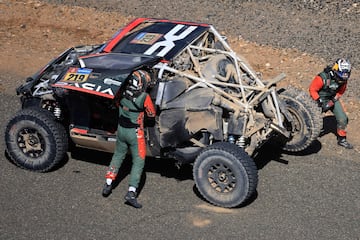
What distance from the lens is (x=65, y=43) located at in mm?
14539

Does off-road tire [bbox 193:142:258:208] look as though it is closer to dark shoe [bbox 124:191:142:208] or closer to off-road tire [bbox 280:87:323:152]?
dark shoe [bbox 124:191:142:208]

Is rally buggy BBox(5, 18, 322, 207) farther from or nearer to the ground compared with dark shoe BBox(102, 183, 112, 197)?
farther from the ground

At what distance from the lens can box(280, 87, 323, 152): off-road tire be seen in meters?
9.16

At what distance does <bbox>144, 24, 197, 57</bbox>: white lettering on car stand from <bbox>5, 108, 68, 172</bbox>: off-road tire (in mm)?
1681

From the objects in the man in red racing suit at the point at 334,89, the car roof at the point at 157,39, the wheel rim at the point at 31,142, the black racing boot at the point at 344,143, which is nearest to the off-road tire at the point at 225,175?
the car roof at the point at 157,39

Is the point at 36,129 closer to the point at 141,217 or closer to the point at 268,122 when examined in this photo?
the point at 141,217

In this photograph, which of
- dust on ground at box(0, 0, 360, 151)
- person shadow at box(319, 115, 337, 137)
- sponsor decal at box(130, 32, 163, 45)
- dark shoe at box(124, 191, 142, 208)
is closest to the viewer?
dark shoe at box(124, 191, 142, 208)

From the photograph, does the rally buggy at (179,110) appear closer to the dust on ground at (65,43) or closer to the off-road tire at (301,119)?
the off-road tire at (301,119)

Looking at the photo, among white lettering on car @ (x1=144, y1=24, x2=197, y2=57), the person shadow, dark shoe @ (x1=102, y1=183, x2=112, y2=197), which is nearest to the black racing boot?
the person shadow

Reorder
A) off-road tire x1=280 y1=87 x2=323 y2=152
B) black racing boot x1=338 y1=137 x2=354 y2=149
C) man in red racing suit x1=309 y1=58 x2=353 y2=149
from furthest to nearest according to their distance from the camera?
1. black racing boot x1=338 y1=137 x2=354 y2=149
2. man in red racing suit x1=309 y1=58 x2=353 y2=149
3. off-road tire x1=280 y1=87 x2=323 y2=152

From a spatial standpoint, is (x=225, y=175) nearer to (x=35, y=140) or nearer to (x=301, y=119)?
(x=301, y=119)

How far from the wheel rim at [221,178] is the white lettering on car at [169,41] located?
6.06 ft

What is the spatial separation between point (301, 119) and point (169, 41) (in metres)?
2.29

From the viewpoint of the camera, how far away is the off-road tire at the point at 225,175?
7.59 meters
